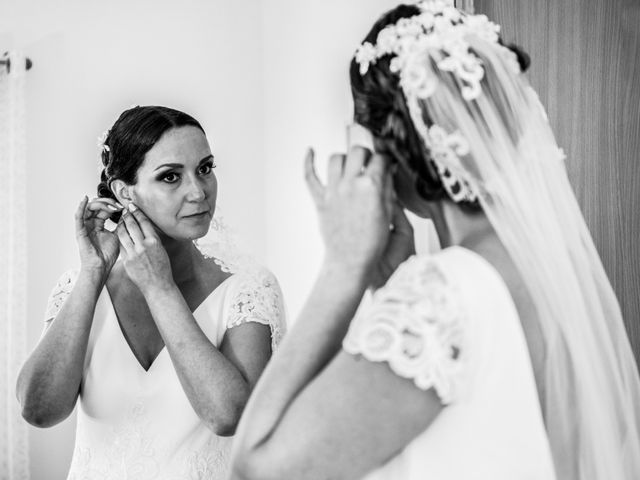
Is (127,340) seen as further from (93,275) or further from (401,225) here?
(401,225)

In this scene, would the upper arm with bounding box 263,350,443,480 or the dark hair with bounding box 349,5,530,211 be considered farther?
the dark hair with bounding box 349,5,530,211

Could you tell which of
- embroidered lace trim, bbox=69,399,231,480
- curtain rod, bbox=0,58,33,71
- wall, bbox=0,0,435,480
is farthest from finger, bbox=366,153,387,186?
curtain rod, bbox=0,58,33,71

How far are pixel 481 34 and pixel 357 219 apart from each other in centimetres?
38

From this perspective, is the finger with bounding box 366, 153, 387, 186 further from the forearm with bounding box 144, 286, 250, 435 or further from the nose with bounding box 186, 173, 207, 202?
the nose with bounding box 186, 173, 207, 202

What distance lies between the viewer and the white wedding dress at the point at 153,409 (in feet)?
5.63

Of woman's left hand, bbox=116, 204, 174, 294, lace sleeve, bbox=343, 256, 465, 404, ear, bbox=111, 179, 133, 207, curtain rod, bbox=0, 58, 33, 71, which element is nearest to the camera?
lace sleeve, bbox=343, 256, 465, 404

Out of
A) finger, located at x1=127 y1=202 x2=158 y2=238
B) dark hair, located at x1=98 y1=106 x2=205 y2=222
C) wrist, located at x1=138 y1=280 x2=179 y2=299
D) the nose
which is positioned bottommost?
wrist, located at x1=138 y1=280 x2=179 y2=299

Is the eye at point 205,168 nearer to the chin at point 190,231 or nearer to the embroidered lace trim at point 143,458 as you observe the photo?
the chin at point 190,231

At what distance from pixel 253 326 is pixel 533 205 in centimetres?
83

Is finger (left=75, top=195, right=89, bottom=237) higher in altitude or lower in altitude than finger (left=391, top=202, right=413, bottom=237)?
lower

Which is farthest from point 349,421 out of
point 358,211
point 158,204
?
point 158,204

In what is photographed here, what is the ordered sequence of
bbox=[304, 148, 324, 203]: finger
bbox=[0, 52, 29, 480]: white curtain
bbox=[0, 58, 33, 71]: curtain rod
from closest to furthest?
1. bbox=[304, 148, 324, 203]: finger
2. bbox=[0, 52, 29, 480]: white curtain
3. bbox=[0, 58, 33, 71]: curtain rod

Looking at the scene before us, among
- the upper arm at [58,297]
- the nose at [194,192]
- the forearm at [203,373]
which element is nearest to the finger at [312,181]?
the forearm at [203,373]

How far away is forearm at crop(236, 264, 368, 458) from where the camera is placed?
95cm
